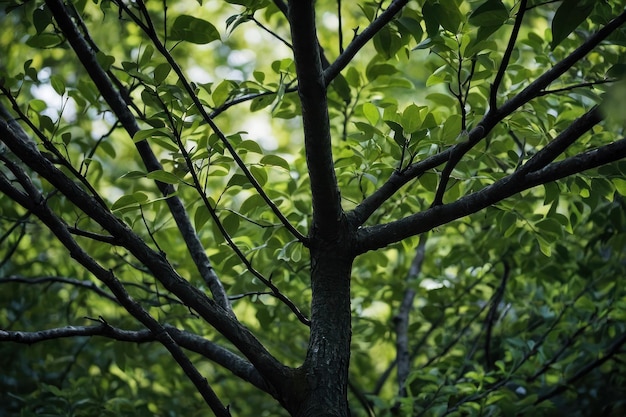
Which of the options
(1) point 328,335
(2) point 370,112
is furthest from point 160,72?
(1) point 328,335

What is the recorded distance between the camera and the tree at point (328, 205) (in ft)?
4.80

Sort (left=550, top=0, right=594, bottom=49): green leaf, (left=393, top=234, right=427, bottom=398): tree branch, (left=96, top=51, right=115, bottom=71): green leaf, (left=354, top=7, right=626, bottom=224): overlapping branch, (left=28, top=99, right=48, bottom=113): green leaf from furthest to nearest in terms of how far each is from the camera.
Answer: (left=393, top=234, right=427, bottom=398): tree branch → (left=28, top=99, right=48, bottom=113): green leaf → (left=96, top=51, right=115, bottom=71): green leaf → (left=354, top=7, right=626, bottom=224): overlapping branch → (left=550, top=0, right=594, bottom=49): green leaf

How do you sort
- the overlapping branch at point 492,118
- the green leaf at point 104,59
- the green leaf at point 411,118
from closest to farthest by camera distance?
the overlapping branch at point 492,118
the green leaf at point 411,118
the green leaf at point 104,59

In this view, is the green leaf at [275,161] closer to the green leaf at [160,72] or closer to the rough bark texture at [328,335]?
the rough bark texture at [328,335]

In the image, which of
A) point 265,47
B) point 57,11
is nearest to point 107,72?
point 57,11

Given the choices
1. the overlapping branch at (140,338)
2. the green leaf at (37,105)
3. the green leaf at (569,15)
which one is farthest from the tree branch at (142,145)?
the green leaf at (569,15)

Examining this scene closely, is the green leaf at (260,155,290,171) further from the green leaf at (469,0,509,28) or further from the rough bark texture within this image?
the green leaf at (469,0,509,28)

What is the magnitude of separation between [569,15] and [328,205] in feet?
2.22

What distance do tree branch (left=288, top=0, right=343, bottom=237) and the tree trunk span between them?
0.07 meters

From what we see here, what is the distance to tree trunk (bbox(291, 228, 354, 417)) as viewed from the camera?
4.88 ft

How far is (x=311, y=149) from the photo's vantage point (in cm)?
148

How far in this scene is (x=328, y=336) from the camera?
156 centimetres

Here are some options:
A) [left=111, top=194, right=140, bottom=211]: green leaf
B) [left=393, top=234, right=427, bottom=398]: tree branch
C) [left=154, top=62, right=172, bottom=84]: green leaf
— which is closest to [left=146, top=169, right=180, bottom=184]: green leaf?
[left=111, top=194, right=140, bottom=211]: green leaf

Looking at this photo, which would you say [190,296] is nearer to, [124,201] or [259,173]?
[124,201]
